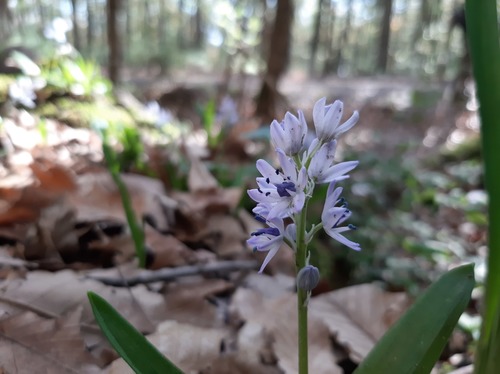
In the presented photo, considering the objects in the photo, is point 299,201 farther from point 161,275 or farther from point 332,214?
point 161,275

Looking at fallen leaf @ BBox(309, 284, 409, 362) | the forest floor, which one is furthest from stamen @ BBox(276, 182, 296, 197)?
fallen leaf @ BBox(309, 284, 409, 362)

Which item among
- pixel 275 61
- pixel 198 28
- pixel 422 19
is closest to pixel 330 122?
pixel 275 61

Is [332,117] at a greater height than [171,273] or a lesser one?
greater

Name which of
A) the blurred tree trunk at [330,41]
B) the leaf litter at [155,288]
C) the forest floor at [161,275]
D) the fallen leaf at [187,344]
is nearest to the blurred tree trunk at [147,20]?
the blurred tree trunk at [330,41]

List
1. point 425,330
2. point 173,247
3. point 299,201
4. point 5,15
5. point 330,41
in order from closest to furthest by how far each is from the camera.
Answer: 1. point 299,201
2. point 425,330
3. point 173,247
4. point 5,15
5. point 330,41

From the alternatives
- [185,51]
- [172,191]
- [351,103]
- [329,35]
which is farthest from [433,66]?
[172,191]

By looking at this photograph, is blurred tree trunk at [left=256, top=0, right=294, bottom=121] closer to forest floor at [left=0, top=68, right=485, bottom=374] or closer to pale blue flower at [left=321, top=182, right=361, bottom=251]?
forest floor at [left=0, top=68, right=485, bottom=374]
